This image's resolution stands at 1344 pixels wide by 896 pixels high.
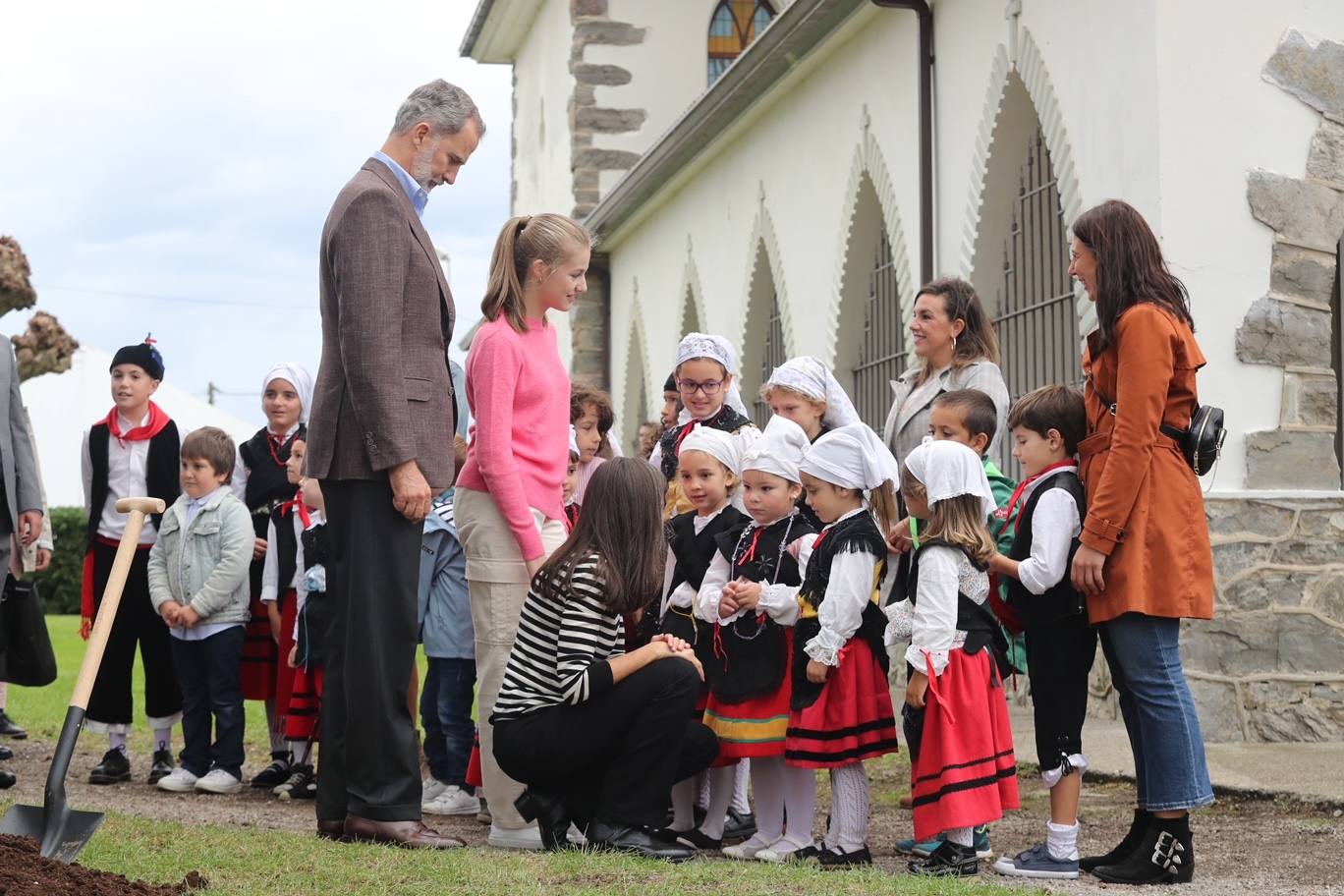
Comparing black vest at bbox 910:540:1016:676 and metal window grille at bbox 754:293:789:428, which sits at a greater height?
metal window grille at bbox 754:293:789:428

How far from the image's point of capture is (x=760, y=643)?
5246 millimetres

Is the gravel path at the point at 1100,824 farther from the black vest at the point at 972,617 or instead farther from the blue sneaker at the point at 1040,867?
the black vest at the point at 972,617

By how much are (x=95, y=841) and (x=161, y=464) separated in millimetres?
2656

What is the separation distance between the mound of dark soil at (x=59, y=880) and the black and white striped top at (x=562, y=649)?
3.96 ft

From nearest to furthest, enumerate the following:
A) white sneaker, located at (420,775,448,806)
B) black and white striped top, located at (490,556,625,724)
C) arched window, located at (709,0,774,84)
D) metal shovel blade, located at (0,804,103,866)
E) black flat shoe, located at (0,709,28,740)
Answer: metal shovel blade, located at (0,804,103,866), black and white striped top, located at (490,556,625,724), white sneaker, located at (420,775,448,806), black flat shoe, located at (0,709,28,740), arched window, located at (709,0,774,84)

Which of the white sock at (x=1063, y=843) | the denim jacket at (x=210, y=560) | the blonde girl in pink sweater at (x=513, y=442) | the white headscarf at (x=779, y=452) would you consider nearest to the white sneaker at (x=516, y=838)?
the blonde girl in pink sweater at (x=513, y=442)

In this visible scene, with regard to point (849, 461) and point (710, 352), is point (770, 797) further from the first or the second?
point (710, 352)

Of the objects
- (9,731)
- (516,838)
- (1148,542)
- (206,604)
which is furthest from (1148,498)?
(9,731)

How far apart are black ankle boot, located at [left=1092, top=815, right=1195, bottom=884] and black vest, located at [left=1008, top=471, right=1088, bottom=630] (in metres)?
0.66

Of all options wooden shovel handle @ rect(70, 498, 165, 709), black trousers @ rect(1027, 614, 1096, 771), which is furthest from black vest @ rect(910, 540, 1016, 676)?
wooden shovel handle @ rect(70, 498, 165, 709)

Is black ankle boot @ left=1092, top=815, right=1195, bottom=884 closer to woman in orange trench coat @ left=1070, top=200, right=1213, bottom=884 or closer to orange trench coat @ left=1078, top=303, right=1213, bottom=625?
woman in orange trench coat @ left=1070, top=200, right=1213, bottom=884

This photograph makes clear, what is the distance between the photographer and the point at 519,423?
17.1 ft

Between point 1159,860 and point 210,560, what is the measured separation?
387cm

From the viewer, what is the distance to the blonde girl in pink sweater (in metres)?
5.12
